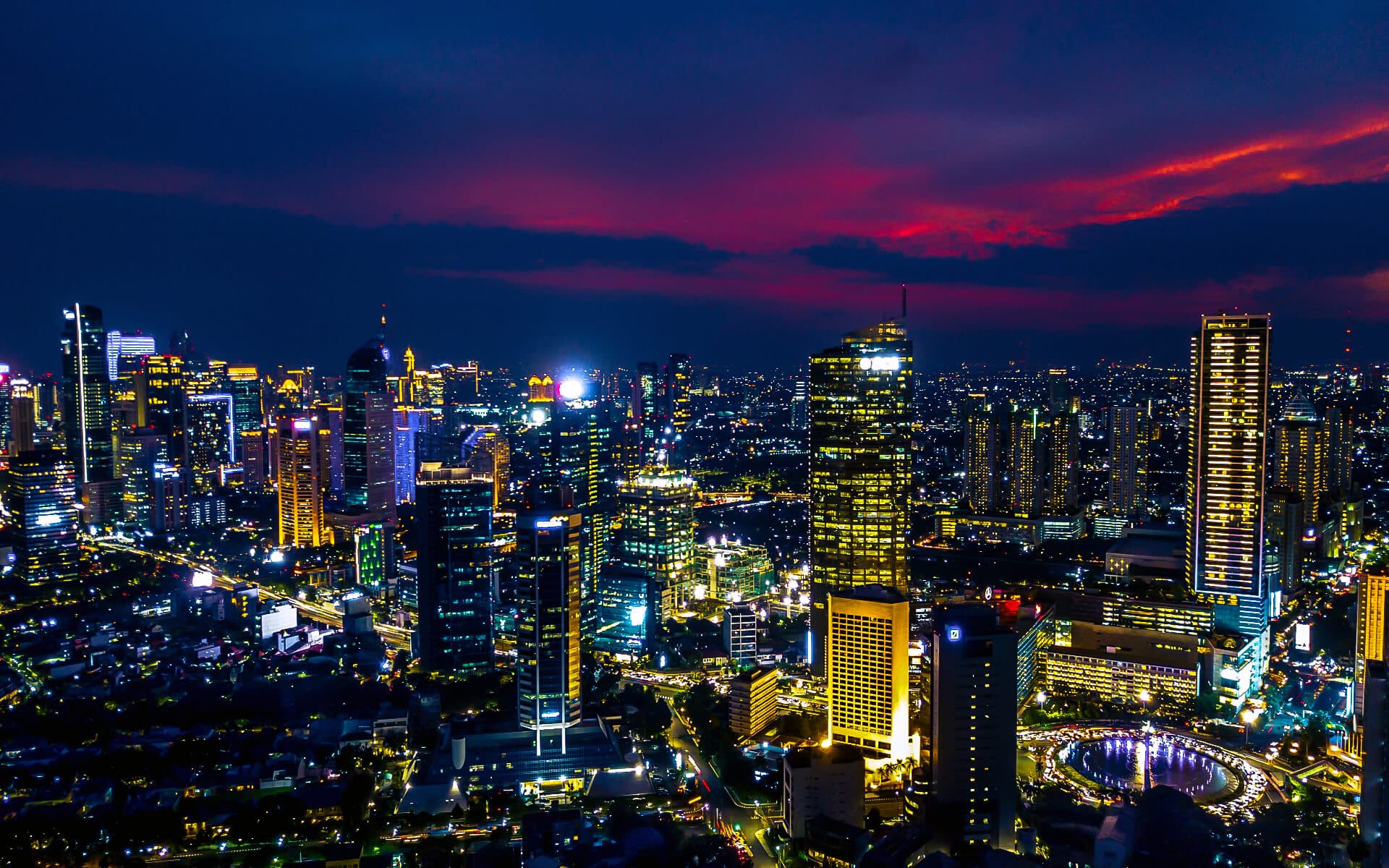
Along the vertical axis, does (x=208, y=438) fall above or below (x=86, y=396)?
below

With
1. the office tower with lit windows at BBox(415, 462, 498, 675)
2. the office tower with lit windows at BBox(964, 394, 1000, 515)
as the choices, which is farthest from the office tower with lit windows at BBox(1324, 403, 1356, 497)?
A: the office tower with lit windows at BBox(415, 462, 498, 675)

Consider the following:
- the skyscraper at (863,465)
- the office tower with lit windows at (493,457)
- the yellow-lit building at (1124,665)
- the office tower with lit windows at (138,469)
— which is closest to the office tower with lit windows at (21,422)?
the office tower with lit windows at (138,469)

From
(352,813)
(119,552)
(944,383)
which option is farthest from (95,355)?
(944,383)

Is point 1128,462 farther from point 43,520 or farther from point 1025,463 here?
point 43,520

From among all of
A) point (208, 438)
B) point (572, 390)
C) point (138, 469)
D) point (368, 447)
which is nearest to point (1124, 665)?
point (572, 390)

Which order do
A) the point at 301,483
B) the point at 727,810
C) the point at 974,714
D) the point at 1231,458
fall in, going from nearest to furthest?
1. the point at 974,714
2. the point at 727,810
3. the point at 1231,458
4. the point at 301,483

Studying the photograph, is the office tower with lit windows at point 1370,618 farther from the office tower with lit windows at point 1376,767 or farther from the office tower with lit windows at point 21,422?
the office tower with lit windows at point 21,422

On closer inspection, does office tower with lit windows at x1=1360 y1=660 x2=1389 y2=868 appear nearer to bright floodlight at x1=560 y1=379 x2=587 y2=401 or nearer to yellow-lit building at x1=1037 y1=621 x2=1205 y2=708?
yellow-lit building at x1=1037 y1=621 x2=1205 y2=708
